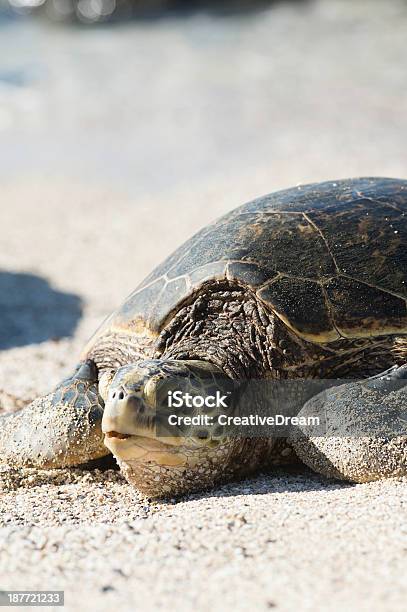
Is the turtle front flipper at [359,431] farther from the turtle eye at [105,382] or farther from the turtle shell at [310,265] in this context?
the turtle eye at [105,382]

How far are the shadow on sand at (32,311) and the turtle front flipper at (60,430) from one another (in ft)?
7.77

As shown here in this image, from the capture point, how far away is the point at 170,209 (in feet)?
30.7

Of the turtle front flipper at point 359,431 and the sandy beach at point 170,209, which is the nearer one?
the sandy beach at point 170,209

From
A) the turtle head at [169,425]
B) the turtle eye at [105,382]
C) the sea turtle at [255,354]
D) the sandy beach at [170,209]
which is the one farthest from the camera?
the turtle eye at [105,382]

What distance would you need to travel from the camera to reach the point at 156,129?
13.1 meters

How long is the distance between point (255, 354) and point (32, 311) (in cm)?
376

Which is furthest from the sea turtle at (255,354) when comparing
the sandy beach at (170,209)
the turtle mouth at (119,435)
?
the sandy beach at (170,209)

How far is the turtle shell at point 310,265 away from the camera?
3.40 meters

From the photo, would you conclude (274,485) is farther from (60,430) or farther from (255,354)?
(60,430)

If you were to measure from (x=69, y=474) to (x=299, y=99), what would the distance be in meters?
11.6

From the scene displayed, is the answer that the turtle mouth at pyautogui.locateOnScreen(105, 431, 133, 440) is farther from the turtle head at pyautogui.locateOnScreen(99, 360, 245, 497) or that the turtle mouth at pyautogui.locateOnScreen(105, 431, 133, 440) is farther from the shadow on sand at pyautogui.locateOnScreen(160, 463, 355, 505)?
the shadow on sand at pyautogui.locateOnScreen(160, 463, 355, 505)

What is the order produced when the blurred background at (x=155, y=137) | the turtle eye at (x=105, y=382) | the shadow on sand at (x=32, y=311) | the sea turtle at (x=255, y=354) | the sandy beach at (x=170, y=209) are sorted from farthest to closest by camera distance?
the blurred background at (x=155, y=137), the shadow on sand at (x=32, y=311), the turtle eye at (x=105, y=382), the sea turtle at (x=255, y=354), the sandy beach at (x=170, y=209)

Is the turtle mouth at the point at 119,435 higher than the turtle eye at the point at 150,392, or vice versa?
the turtle eye at the point at 150,392

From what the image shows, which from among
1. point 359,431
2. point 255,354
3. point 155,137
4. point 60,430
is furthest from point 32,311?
point 155,137
